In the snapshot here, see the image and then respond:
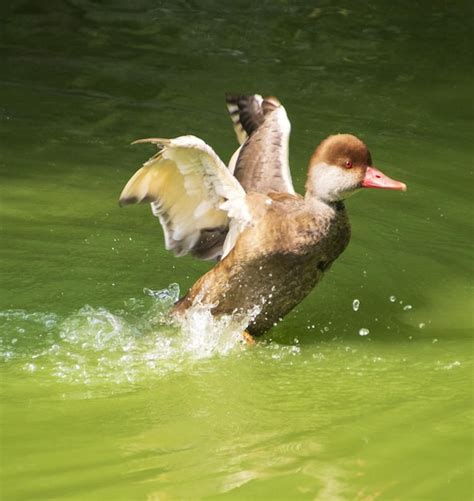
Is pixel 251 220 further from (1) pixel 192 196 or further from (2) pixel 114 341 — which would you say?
(2) pixel 114 341

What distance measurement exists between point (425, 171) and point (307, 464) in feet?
17.0

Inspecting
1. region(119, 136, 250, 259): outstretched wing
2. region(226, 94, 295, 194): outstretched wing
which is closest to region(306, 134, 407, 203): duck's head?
region(119, 136, 250, 259): outstretched wing

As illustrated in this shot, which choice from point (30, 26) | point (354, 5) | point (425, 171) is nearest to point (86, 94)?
point (30, 26)

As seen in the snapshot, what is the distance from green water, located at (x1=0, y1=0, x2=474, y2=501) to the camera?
16.5 feet

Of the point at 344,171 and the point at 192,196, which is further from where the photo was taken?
the point at 192,196

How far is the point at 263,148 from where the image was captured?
749 centimetres

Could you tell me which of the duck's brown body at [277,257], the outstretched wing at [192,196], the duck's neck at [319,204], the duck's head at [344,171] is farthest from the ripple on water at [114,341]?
the duck's head at [344,171]

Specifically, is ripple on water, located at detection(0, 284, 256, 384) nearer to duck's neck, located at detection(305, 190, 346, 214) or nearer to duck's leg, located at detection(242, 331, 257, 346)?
duck's leg, located at detection(242, 331, 257, 346)

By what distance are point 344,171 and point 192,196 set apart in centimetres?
87

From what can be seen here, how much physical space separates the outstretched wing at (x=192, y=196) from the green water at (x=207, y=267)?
441mm

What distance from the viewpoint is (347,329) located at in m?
6.99

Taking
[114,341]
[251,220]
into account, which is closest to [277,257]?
[251,220]

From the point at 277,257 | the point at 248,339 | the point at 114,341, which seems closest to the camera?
the point at 277,257

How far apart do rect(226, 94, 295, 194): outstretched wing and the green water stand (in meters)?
0.77
